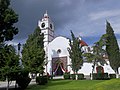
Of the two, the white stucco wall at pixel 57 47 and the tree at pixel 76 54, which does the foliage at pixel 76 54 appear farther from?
the white stucco wall at pixel 57 47

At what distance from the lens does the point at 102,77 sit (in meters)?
41.6

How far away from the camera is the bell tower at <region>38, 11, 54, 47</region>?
7462cm

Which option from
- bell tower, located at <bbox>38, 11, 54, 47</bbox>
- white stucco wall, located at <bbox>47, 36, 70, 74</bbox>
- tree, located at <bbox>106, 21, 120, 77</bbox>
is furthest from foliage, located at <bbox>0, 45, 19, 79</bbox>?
bell tower, located at <bbox>38, 11, 54, 47</bbox>

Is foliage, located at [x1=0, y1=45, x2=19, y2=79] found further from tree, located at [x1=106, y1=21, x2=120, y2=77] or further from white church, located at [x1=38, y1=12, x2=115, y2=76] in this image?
white church, located at [x1=38, y1=12, x2=115, y2=76]

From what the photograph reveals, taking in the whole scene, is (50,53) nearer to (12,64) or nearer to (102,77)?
(102,77)

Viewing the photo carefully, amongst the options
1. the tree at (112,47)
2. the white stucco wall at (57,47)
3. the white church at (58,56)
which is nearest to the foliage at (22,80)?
the tree at (112,47)

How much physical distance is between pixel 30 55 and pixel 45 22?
40661 mm

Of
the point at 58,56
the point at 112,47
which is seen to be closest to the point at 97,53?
the point at 112,47

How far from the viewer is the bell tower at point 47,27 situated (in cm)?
7462

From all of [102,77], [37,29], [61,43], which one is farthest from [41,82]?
[61,43]

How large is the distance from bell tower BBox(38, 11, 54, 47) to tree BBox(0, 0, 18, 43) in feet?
146

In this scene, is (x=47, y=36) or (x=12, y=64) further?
(x=47, y=36)

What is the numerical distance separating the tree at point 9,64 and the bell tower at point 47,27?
46972 millimetres

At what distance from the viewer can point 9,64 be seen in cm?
2594
